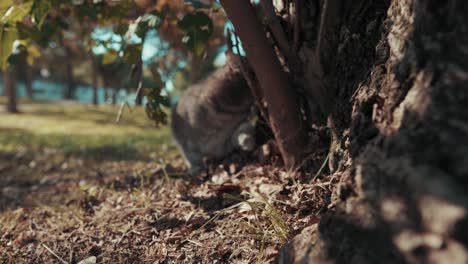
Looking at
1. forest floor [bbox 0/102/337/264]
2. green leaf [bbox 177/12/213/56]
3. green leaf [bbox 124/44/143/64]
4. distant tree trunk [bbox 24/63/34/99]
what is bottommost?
distant tree trunk [bbox 24/63/34/99]

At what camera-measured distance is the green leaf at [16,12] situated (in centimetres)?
184

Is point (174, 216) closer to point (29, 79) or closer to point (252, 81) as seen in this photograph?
point (252, 81)

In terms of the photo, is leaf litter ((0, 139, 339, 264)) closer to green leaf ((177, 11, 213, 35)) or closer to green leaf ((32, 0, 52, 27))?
green leaf ((177, 11, 213, 35))

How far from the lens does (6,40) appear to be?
1.93 metres

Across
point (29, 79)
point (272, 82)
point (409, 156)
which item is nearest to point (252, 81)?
point (272, 82)

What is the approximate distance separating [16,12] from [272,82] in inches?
56.0

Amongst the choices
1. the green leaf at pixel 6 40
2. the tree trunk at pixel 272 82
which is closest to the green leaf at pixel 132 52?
the green leaf at pixel 6 40

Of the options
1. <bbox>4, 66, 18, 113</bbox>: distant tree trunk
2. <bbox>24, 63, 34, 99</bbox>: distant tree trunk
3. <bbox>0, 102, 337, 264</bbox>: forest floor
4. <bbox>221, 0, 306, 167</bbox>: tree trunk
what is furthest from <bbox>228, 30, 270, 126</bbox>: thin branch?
<bbox>24, 63, 34, 99</bbox>: distant tree trunk

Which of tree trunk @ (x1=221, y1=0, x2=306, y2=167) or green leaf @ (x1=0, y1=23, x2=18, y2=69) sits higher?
green leaf @ (x1=0, y1=23, x2=18, y2=69)

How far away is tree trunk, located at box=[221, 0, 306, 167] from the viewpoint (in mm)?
1774

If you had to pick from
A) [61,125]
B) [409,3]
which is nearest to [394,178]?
[409,3]

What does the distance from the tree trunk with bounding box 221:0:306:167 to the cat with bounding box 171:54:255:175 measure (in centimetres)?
60

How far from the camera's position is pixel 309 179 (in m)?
1.89

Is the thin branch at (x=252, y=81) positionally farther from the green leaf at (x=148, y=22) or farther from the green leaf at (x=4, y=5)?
the green leaf at (x=4, y=5)
